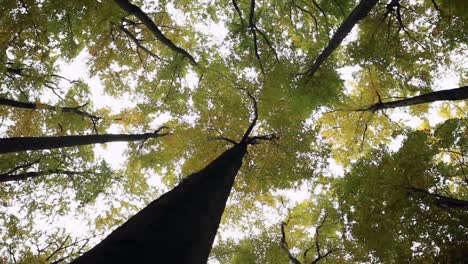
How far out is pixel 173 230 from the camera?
3.78 m

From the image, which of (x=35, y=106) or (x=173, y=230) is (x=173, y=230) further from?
(x=35, y=106)

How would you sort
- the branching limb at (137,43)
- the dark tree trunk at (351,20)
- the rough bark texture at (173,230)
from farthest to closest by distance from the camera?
the branching limb at (137,43), the dark tree trunk at (351,20), the rough bark texture at (173,230)

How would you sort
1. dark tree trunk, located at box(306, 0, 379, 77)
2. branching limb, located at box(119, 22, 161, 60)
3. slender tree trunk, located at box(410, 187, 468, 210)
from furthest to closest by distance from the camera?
1. branching limb, located at box(119, 22, 161, 60)
2. dark tree trunk, located at box(306, 0, 379, 77)
3. slender tree trunk, located at box(410, 187, 468, 210)

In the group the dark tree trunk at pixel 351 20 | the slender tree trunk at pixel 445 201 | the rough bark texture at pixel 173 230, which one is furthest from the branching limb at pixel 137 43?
the slender tree trunk at pixel 445 201

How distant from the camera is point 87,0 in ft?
24.7

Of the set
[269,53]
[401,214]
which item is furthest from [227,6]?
[401,214]

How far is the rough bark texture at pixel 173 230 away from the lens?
3.20 m

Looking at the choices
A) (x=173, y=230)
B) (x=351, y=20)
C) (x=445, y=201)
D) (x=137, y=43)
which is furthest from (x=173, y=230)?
(x=137, y=43)

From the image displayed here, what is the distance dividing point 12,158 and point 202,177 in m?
6.86

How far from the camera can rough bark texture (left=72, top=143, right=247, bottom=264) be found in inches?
126

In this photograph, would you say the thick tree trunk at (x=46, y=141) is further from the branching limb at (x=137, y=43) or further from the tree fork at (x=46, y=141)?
the branching limb at (x=137, y=43)

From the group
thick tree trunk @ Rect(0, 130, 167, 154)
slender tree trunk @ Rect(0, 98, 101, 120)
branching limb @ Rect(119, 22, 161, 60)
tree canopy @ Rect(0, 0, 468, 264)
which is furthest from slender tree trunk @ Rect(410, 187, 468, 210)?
branching limb @ Rect(119, 22, 161, 60)

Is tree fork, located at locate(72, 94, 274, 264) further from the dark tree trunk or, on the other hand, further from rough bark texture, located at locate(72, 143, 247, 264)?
the dark tree trunk

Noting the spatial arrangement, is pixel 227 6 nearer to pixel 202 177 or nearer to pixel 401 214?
pixel 202 177
